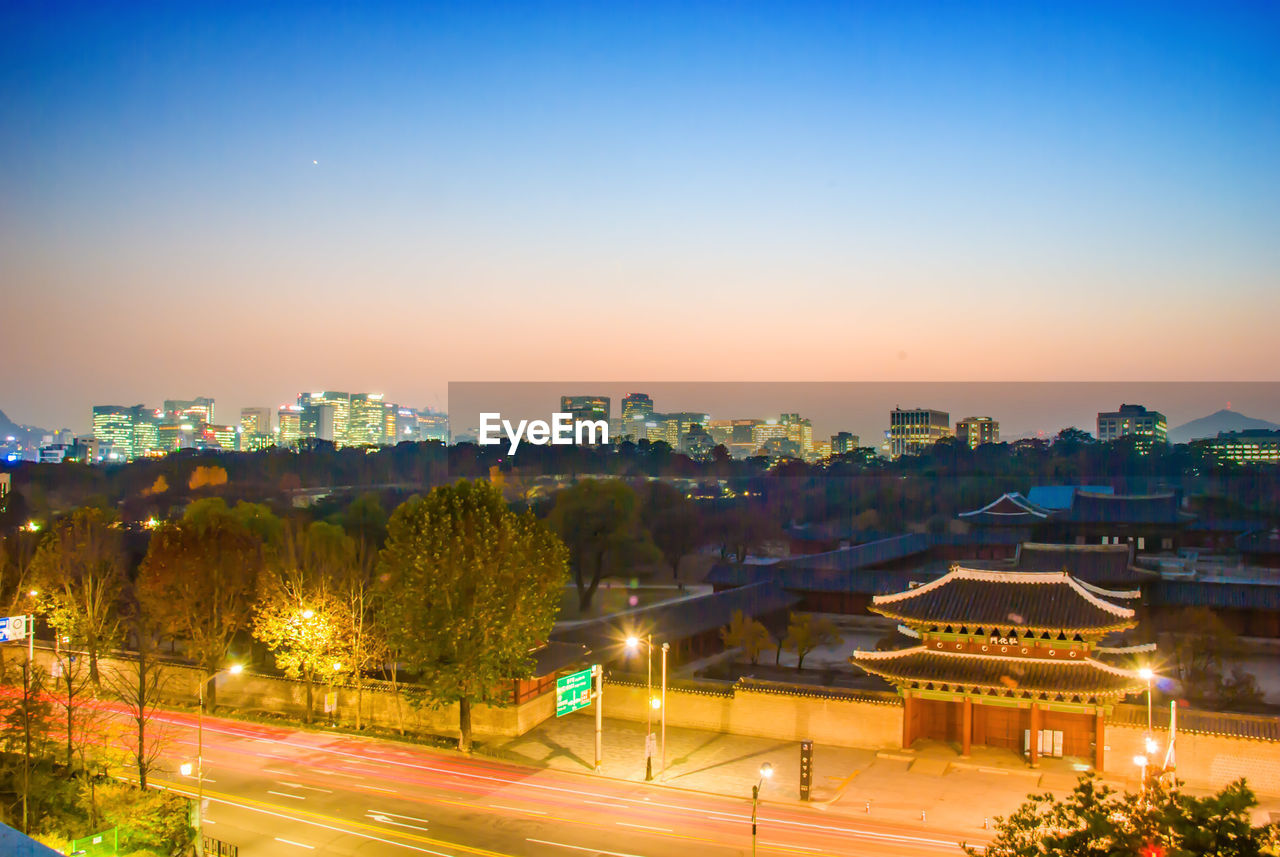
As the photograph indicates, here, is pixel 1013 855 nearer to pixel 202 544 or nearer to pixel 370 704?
pixel 370 704

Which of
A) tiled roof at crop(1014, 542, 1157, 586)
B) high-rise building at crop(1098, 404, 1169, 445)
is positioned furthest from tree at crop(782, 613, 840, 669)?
high-rise building at crop(1098, 404, 1169, 445)

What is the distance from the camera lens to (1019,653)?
29328 millimetres

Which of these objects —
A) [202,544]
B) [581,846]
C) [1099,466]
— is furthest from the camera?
[1099,466]

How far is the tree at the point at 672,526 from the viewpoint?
74812mm

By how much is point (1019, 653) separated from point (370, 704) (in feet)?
76.4

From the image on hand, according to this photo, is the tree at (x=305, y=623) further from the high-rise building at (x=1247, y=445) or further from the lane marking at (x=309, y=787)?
the high-rise building at (x=1247, y=445)

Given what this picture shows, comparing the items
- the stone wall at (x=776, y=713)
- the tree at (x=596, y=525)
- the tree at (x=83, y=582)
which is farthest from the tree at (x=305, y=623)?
the tree at (x=596, y=525)

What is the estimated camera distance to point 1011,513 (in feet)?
257

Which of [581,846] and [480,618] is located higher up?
[480,618]

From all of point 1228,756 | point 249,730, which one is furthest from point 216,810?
point 1228,756

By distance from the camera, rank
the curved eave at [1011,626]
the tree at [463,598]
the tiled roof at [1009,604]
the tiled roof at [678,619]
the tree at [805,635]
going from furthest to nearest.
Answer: the tiled roof at [678,619], the tree at [805,635], the tree at [463,598], the tiled roof at [1009,604], the curved eave at [1011,626]

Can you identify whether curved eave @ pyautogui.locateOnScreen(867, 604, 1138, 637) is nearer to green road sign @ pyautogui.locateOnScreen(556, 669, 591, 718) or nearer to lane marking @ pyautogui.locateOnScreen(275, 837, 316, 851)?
green road sign @ pyautogui.locateOnScreen(556, 669, 591, 718)

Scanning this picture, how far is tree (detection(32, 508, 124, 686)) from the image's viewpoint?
38062 mm

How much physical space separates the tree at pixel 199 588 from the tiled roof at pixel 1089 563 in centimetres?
4247
